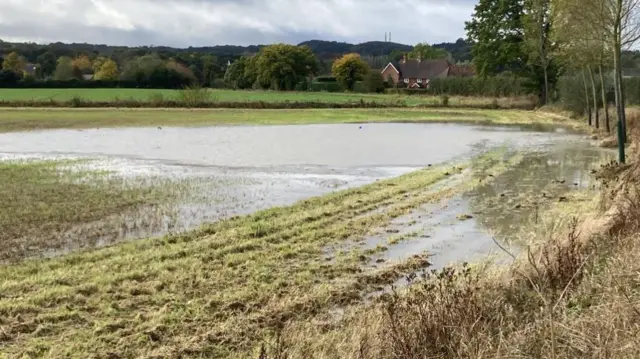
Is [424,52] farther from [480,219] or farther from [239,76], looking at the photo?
[480,219]

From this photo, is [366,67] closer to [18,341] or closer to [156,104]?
[156,104]

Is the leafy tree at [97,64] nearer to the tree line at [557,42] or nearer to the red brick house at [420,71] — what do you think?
the red brick house at [420,71]

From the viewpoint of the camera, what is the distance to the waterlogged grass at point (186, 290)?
244 inches

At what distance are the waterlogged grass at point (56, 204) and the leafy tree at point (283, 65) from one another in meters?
80.4

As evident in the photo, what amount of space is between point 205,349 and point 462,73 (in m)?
121

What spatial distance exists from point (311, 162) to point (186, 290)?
51.8 feet

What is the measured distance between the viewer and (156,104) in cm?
5988

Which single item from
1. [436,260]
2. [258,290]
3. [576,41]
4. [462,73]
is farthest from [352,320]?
[462,73]

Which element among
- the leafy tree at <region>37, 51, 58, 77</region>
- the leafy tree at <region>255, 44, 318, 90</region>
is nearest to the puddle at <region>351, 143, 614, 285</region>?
the leafy tree at <region>255, 44, 318, 90</region>

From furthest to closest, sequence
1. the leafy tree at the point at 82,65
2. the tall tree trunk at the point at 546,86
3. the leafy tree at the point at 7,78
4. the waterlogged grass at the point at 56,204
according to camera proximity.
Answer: the leafy tree at the point at 82,65
the leafy tree at the point at 7,78
the tall tree trunk at the point at 546,86
the waterlogged grass at the point at 56,204

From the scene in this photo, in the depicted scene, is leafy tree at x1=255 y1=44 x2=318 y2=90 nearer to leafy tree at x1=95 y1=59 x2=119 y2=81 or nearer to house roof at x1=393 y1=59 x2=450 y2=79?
house roof at x1=393 y1=59 x2=450 y2=79

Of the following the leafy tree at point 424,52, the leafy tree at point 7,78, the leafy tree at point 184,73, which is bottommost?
the leafy tree at point 7,78

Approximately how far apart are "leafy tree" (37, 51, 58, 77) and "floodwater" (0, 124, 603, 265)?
10971 cm

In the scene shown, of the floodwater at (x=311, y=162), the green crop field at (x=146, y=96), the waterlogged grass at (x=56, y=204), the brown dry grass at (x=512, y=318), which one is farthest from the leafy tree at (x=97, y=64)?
the brown dry grass at (x=512, y=318)
